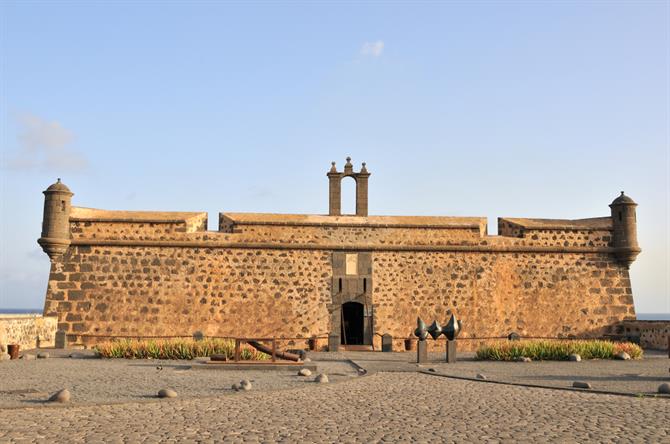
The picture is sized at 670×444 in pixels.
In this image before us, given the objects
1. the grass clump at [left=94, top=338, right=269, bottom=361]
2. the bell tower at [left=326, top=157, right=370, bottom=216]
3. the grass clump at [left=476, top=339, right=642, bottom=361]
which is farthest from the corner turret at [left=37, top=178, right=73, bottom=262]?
the grass clump at [left=476, top=339, right=642, bottom=361]

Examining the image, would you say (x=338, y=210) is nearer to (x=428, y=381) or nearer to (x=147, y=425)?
(x=428, y=381)

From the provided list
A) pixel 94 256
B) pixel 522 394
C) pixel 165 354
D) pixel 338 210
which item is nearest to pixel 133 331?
pixel 94 256

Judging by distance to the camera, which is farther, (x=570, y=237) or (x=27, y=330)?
(x=570, y=237)

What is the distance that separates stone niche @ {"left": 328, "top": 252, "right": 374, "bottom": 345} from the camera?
22938mm

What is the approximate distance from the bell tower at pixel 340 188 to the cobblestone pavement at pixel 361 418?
13617 millimetres

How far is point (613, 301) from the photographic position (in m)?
24.0

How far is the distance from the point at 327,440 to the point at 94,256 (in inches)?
706

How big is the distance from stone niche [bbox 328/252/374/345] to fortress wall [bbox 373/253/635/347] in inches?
13.0

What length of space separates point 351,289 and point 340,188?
3784mm

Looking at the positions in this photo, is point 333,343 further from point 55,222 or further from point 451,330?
point 55,222

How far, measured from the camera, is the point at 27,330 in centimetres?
2055

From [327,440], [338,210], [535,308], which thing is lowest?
[327,440]

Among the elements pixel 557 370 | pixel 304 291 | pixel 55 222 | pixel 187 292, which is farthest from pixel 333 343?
pixel 55 222

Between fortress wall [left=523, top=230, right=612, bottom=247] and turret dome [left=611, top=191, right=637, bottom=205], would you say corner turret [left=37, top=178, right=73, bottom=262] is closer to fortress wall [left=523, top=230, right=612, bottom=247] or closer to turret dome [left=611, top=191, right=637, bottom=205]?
fortress wall [left=523, top=230, right=612, bottom=247]
